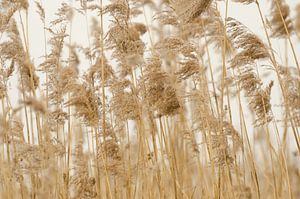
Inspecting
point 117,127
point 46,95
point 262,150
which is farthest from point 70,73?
point 262,150

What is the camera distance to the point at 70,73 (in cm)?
295

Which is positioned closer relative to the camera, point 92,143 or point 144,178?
point 144,178

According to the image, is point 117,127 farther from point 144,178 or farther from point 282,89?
point 282,89

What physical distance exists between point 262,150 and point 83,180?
244 cm

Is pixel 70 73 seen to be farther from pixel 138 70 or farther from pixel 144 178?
pixel 144 178

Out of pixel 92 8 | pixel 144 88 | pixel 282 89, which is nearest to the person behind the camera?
pixel 282 89

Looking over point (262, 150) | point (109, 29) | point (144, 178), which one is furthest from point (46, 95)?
point (262, 150)

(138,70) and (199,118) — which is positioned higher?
(138,70)

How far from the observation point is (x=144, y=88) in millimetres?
2688

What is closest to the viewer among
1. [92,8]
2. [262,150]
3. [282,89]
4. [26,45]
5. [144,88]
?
[282,89]

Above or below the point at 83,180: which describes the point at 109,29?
above

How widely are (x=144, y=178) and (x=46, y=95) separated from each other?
0.92 meters

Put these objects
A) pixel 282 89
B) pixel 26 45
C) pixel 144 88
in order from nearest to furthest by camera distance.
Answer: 1. pixel 282 89
2. pixel 144 88
3. pixel 26 45

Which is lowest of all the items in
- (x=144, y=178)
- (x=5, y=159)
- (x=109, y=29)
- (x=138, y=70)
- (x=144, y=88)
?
(x=144, y=178)
